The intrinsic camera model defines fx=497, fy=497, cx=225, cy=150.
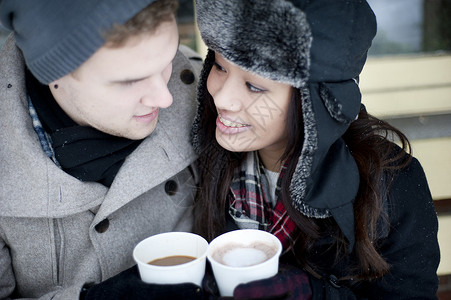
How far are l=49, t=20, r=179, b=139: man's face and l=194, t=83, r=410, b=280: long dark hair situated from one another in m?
0.28

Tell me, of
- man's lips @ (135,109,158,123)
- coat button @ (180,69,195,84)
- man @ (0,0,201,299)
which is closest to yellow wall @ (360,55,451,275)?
coat button @ (180,69,195,84)

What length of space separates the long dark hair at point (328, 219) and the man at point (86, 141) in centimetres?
11

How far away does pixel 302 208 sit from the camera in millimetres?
1620

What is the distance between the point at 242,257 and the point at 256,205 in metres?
0.47

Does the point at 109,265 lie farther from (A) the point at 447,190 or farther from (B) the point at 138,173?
(A) the point at 447,190

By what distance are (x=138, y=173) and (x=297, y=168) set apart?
0.56m

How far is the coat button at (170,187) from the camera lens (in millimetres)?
1925

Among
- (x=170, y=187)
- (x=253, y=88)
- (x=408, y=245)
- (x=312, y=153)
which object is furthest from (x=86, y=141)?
(x=408, y=245)

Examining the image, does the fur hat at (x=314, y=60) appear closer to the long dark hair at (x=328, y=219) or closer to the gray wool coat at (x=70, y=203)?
the long dark hair at (x=328, y=219)

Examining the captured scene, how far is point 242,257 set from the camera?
1404 mm

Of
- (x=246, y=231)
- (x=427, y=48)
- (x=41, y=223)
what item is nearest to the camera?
(x=246, y=231)

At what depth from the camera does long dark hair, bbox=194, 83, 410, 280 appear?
1621 mm

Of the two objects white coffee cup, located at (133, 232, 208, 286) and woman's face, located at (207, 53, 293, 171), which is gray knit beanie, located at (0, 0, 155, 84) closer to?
woman's face, located at (207, 53, 293, 171)

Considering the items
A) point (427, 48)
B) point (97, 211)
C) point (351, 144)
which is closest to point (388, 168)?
point (351, 144)
